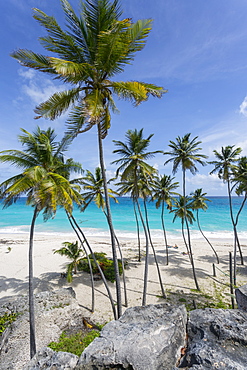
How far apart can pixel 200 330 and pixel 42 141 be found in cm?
926

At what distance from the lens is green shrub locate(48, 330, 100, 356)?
6.95 meters

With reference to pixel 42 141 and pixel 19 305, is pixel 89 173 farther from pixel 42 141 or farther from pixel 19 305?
pixel 19 305

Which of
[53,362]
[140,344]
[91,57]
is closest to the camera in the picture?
[53,362]

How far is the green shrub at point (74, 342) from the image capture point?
22.8 feet

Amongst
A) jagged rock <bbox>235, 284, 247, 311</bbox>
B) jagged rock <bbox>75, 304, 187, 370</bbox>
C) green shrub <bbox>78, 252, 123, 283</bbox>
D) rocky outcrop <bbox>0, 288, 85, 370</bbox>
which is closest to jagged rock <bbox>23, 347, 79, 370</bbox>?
jagged rock <bbox>75, 304, 187, 370</bbox>

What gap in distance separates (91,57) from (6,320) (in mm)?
12304

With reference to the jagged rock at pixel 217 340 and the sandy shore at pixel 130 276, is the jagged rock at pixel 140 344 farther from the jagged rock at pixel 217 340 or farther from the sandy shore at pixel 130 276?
the sandy shore at pixel 130 276

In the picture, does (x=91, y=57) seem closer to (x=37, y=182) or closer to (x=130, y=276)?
(x=37, y=182)

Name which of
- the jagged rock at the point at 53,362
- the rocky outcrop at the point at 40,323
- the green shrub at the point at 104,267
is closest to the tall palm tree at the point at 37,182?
the rocky outcrop at the point at 40,323

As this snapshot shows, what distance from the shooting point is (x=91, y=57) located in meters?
7.07

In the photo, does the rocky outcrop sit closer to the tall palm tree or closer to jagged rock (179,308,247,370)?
the tall palm tree

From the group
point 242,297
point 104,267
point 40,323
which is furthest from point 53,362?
point 104,267

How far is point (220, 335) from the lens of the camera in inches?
120

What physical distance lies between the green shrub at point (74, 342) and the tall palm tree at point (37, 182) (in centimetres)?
106
